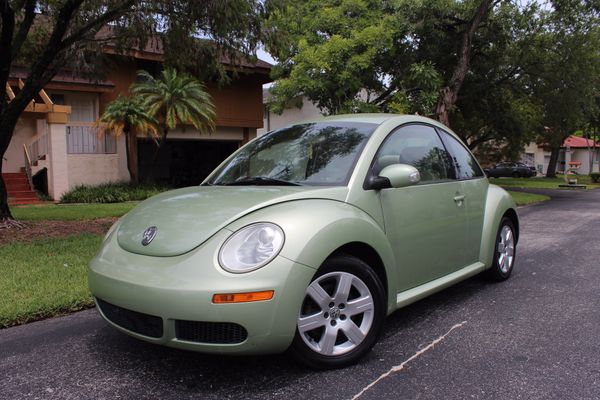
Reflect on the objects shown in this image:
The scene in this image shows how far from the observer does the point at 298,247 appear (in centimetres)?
276

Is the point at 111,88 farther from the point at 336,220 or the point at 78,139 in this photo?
the point at 336,220

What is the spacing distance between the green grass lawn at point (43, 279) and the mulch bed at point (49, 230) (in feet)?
1.83

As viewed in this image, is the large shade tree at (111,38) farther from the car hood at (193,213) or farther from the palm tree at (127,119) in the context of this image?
the car hood at (193,213)

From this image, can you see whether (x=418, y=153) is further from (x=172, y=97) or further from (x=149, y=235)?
(x=172, y=97)

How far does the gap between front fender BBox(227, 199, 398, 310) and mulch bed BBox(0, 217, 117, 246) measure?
19.9 feet

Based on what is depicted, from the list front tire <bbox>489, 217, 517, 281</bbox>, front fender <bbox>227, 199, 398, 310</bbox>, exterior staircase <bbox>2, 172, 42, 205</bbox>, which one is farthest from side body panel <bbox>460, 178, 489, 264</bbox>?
exterior staircase <bbox>2, 172, 42, 205</bbox>

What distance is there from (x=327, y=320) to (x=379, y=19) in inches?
506

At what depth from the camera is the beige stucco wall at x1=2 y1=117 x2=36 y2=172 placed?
16670mm

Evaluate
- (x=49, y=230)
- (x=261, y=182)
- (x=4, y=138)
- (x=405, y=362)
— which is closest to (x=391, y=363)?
(x=405, y=362)

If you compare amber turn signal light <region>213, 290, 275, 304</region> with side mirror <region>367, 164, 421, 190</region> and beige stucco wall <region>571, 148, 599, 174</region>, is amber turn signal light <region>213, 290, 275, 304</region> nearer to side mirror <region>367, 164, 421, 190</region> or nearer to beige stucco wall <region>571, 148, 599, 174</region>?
side mirror <region>367, 164, 421, 190</region>

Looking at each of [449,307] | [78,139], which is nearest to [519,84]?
[78,139]

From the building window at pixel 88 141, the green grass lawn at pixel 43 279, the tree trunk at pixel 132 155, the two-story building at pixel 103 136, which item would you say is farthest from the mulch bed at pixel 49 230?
the tree trunk at pixel 132 155

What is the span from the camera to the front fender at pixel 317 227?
2.79 m

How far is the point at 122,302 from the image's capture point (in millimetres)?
2832
